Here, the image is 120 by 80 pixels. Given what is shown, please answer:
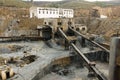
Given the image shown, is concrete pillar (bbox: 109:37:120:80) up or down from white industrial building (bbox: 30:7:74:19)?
up

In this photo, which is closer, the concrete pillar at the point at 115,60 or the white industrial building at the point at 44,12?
the concrete pillar at the point at 115,60

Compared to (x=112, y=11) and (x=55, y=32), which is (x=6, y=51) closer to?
(x=55, y=32)

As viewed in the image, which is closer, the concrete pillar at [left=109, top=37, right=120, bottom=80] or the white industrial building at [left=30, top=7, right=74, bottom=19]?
the concrete pillar at [left=109, top=37, right=120, bottom=80]

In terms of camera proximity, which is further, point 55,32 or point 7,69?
point 55,32

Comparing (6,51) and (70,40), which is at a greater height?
(70,40)

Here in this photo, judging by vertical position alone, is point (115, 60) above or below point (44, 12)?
above

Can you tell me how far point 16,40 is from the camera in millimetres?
12570

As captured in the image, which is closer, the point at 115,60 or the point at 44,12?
the point at 115,60

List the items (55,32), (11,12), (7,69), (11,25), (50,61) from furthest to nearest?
(11,12) → (11,25) → (55,32) → (50,61) → (7,69)

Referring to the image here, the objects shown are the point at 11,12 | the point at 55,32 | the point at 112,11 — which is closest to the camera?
the point at 55,32

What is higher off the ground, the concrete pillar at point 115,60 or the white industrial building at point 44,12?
the concrete pillar at point 115,60

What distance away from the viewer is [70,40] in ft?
31.8

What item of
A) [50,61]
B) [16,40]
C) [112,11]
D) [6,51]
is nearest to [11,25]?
[16,40]

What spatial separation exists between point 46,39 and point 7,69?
7080 mm
